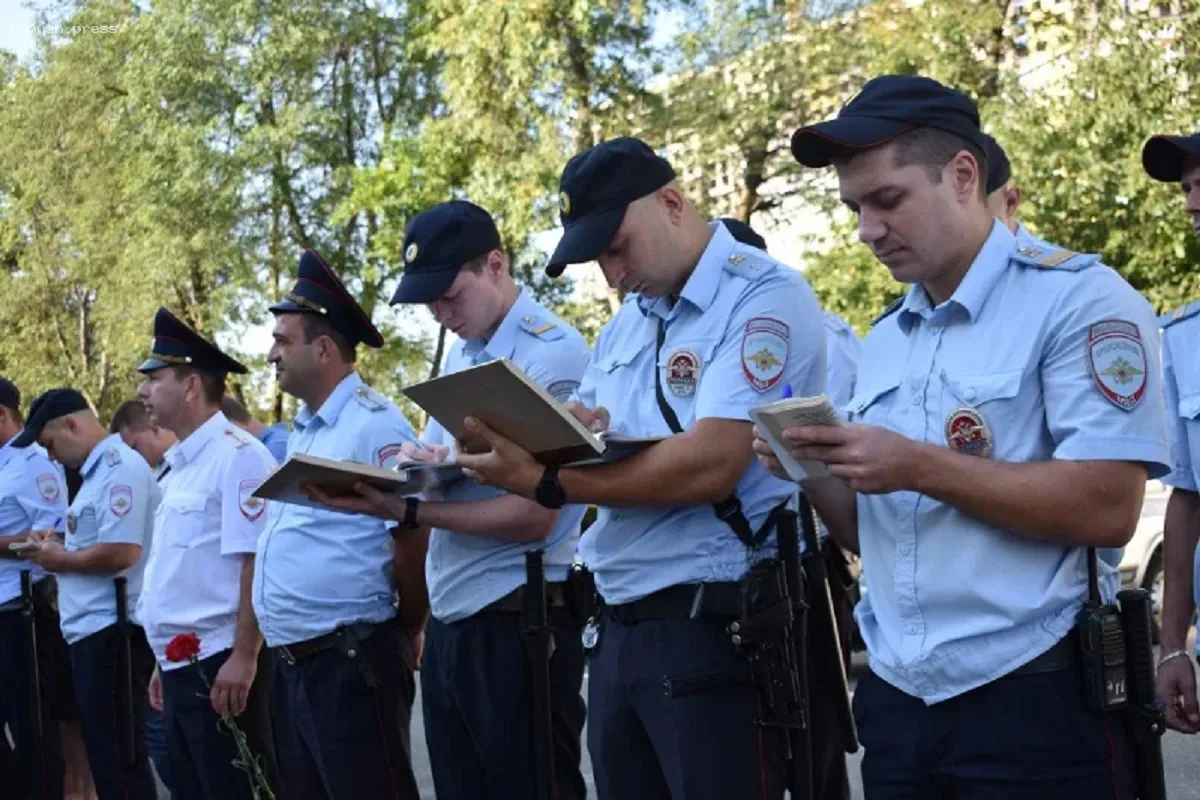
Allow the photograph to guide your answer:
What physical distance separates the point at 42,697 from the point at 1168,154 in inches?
238

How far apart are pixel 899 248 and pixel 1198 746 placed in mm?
6184

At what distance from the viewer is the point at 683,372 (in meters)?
3.70

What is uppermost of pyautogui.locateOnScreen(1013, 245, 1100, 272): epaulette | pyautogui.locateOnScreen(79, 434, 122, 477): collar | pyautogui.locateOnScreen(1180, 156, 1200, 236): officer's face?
pyautogui.locateOnScreen(1180, 156, 1200, 236): officer's face

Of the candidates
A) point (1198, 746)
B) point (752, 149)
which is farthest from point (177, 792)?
point (752, 149)

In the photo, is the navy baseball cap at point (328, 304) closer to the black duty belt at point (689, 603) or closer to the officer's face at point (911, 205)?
the black duty belt at point (689, 603)

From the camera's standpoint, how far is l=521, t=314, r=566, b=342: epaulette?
4.79 meters

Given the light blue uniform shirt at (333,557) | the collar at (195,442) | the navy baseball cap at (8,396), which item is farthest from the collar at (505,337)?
the navy baseball cap at (8,396)

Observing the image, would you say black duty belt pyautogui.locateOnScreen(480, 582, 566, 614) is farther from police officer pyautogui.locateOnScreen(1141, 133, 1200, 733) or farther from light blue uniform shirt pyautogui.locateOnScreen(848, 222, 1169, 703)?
light blue uniform shirt pyautogui.locateOnScreen(848, 222, 1169, 703)

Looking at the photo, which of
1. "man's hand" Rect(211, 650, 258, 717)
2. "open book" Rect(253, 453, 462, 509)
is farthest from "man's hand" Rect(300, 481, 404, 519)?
"man's hand" Rect(211, 650, 258, 717)

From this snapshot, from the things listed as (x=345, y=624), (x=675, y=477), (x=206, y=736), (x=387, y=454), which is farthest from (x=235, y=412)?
(x=675, y=477)

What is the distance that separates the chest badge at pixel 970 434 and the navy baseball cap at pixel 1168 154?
116 cm

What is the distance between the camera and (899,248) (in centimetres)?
289

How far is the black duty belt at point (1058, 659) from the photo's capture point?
9.04 feet

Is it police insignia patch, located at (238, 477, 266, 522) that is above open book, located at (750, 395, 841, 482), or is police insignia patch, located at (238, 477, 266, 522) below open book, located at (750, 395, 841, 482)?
above
